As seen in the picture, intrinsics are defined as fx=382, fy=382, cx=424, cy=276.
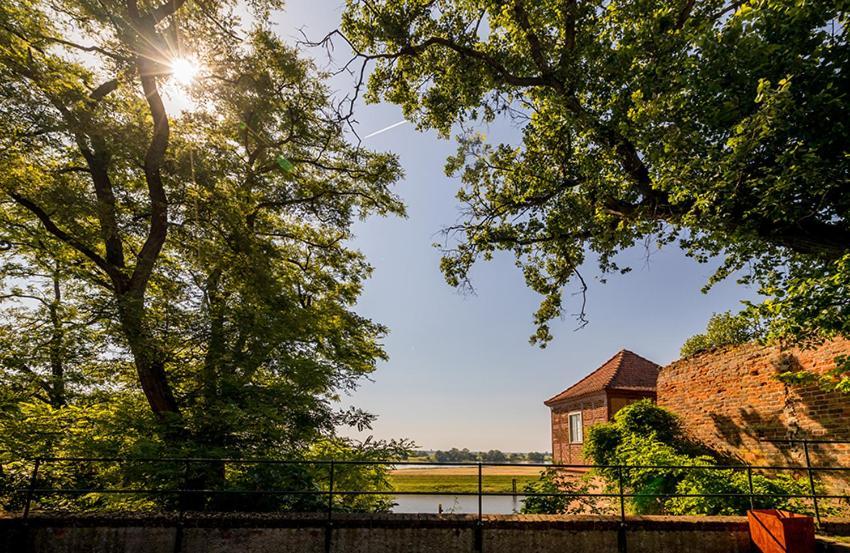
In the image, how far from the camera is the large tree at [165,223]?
7840 mm

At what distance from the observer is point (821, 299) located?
605 centimetres

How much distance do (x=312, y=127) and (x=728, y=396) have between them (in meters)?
15.1

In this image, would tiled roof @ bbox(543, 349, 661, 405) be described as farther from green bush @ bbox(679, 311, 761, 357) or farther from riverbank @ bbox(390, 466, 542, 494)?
green bush @ bbox(679, 311, 761, 357)

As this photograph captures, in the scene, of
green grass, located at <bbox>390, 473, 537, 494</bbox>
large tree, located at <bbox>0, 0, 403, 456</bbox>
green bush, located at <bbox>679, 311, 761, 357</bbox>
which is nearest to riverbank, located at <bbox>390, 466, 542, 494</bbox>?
green grass, located at <bbox>390, 473, 537, 494</bbox>

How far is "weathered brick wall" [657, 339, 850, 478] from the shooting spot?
8633mm

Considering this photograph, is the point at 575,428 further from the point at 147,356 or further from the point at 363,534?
the point at 147,356

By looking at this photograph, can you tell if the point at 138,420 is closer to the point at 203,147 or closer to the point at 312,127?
the point at 203,147

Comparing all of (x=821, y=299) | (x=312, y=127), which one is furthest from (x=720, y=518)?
(x=312, y=127)

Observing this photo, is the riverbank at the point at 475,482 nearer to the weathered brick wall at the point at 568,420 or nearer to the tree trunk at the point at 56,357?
the weathered brick wall at the point at 568,420

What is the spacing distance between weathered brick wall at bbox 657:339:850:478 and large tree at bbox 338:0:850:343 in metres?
2.71

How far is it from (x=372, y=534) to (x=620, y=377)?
16.4 m

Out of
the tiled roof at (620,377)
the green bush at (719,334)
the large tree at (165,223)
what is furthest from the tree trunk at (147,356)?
the green bush at (719,334)

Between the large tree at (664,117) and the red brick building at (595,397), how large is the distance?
7691 millimetres

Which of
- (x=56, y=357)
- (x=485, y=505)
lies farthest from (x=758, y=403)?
(x=56, y=357)
